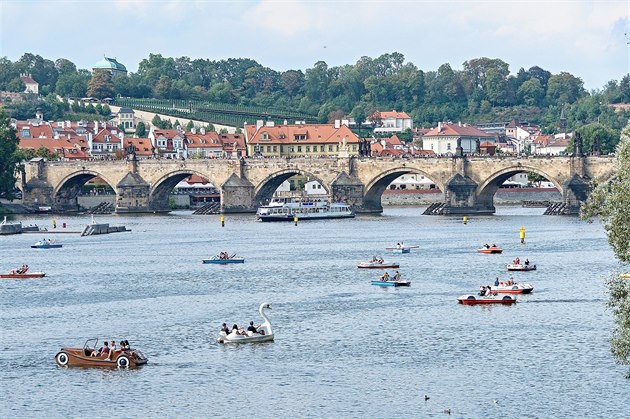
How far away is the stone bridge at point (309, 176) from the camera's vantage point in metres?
135

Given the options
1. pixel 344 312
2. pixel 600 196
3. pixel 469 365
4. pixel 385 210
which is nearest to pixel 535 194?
pixel 385 210

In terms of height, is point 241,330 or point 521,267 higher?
point 521,267

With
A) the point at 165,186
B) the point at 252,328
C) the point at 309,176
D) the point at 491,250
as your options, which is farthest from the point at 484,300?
the point at 165,186

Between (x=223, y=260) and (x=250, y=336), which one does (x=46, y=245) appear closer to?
(x=223, y=260)

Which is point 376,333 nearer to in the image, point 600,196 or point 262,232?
point 600,196

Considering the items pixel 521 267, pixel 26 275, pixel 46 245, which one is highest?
pixel 46 245

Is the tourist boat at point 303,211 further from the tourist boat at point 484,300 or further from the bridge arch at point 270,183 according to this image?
the tourist boat at point 484,300

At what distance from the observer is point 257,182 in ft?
494

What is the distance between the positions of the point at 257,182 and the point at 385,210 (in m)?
19.5

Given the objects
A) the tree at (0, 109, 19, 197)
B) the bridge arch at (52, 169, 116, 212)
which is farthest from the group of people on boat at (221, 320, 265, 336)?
the bridge arch at (52, 169, 116, 212)

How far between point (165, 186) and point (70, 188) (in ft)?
40.3

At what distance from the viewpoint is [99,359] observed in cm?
5166

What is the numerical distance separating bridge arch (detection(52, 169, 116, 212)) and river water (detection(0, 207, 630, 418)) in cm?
Result: 5492

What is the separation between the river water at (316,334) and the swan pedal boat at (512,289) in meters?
0.95
